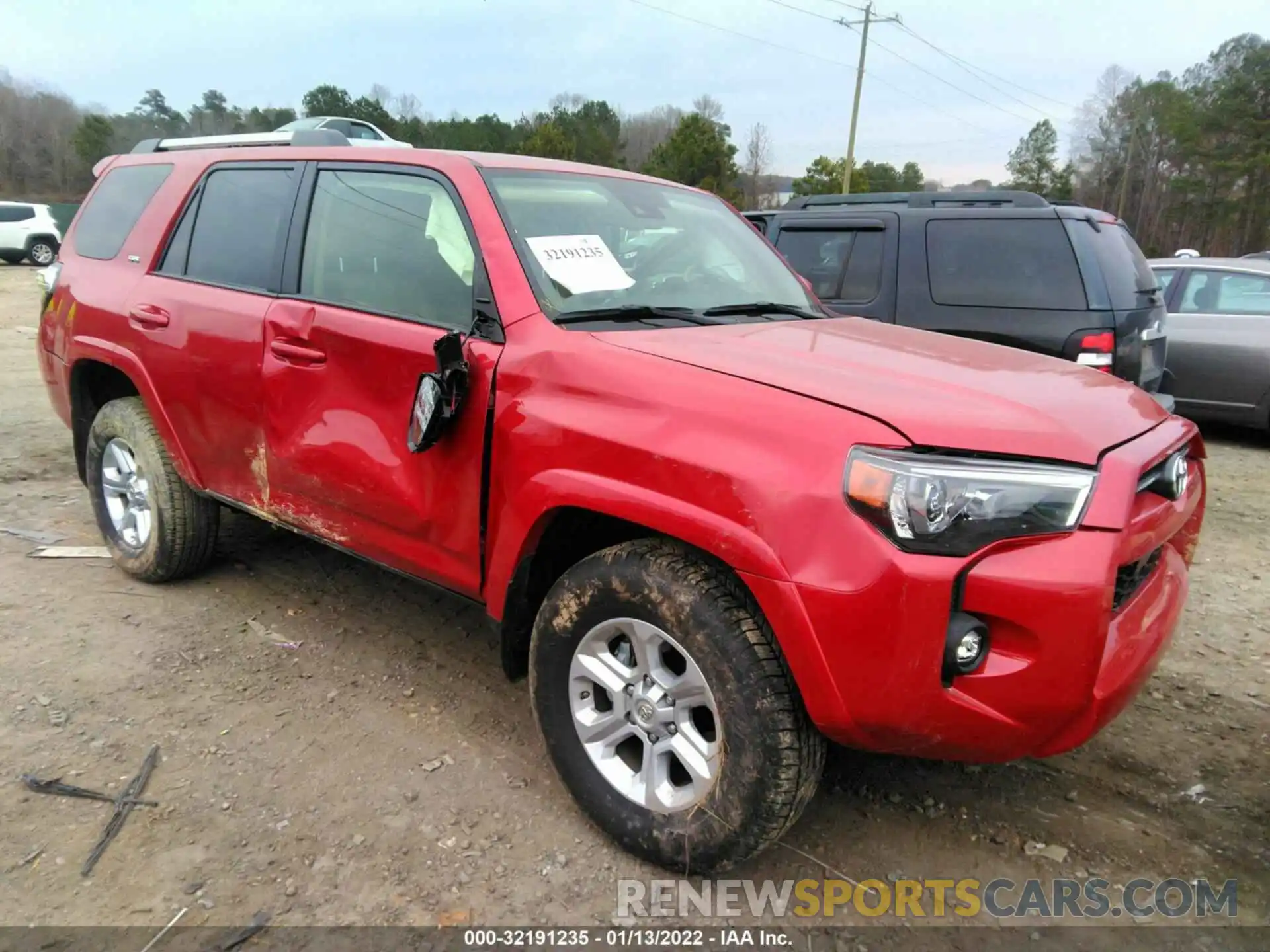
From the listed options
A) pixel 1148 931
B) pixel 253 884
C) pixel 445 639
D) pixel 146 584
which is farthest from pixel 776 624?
pixel 146 584

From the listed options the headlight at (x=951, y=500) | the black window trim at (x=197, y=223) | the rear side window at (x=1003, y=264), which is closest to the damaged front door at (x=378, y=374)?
the black window trim at (x=197, y=223)

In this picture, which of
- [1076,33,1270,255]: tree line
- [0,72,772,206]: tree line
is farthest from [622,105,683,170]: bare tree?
[1076,33,1270,255]: tree line

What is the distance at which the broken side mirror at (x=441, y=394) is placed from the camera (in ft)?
8.18

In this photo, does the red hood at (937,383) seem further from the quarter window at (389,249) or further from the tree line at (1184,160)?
the tree line at (1184,160)

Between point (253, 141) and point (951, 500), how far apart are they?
14.2ft

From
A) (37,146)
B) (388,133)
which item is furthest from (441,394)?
(37,146)

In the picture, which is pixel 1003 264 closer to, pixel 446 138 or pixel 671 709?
pixel 671 709

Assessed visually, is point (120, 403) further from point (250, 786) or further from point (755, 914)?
point (755, 914)

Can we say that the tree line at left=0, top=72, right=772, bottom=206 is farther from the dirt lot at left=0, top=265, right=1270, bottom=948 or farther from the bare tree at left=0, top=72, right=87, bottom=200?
the dirt lot at left=0, top=265, right=1270, bottom=948

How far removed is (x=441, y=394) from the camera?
251 cm

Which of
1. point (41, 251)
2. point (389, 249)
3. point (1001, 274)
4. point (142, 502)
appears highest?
point (1001, 274)

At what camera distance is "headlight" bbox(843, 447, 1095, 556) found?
1.83 metres

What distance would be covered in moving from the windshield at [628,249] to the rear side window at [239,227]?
1.02 metres

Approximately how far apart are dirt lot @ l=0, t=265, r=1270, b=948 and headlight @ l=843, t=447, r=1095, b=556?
110cm
